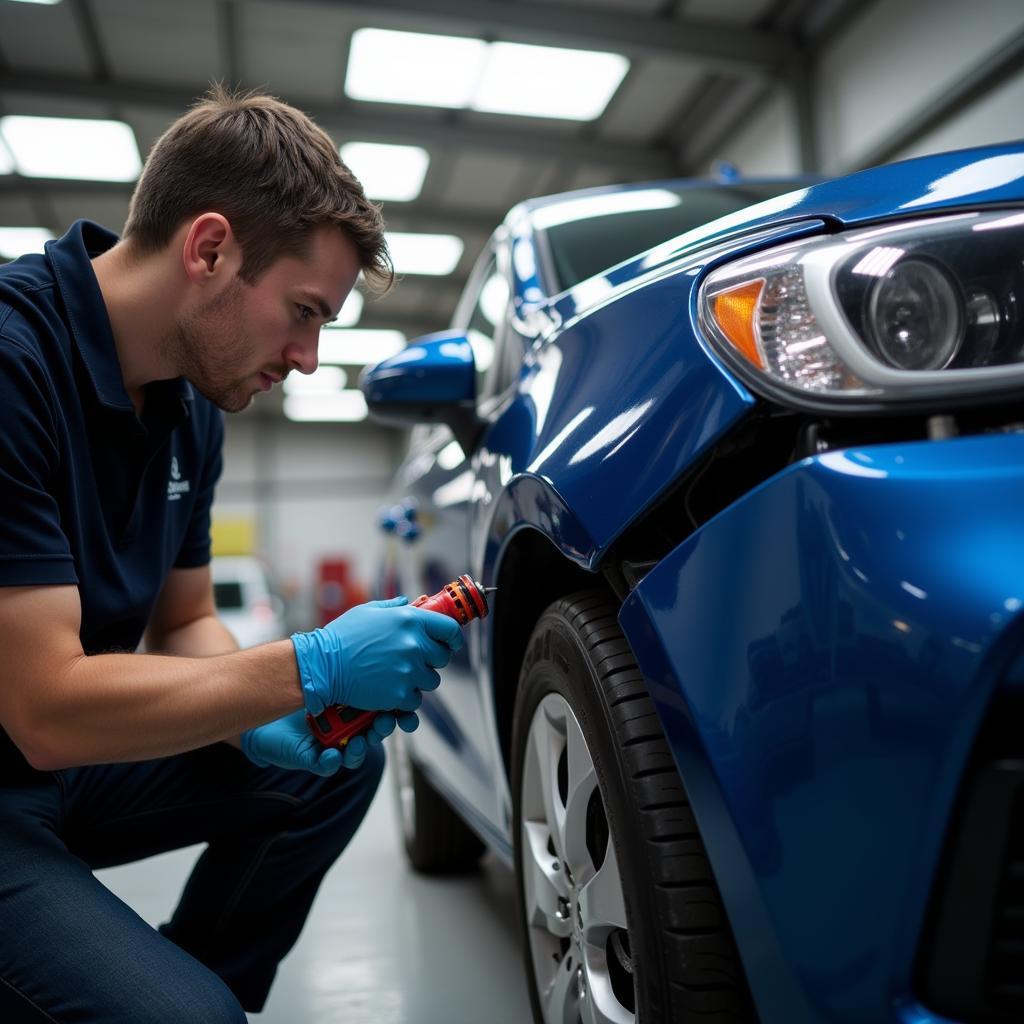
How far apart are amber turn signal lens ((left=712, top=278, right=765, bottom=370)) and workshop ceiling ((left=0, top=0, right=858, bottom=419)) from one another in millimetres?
4807

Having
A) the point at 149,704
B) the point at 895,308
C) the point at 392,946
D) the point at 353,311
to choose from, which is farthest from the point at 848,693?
the point at 353,311

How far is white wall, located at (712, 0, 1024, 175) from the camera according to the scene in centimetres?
455

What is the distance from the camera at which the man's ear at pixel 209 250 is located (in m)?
1.25

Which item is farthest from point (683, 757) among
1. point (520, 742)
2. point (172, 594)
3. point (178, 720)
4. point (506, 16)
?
point (506, 16)

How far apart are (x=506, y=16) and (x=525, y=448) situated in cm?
473

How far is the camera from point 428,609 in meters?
1.23

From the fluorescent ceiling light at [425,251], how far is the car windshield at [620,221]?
7.35 metres

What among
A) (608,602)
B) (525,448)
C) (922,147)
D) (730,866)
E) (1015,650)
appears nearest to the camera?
(1015,650)

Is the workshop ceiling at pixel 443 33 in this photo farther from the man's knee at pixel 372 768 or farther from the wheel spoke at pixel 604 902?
the wheel spoke at pixel 604 902

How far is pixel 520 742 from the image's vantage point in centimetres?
128

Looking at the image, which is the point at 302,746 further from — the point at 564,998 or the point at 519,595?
the point at 564,998

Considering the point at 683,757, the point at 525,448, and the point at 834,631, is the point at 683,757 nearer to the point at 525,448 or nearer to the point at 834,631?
the point at 834,631

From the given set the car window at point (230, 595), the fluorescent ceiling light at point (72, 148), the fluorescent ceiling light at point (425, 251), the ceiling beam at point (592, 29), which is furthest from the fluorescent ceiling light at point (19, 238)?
the ceiling beam at point (592, 29)

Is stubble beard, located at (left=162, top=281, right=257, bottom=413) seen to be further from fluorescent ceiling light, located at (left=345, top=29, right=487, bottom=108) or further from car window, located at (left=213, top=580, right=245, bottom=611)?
car window, located at (left=213, top=580, right=245, bottom=611)
